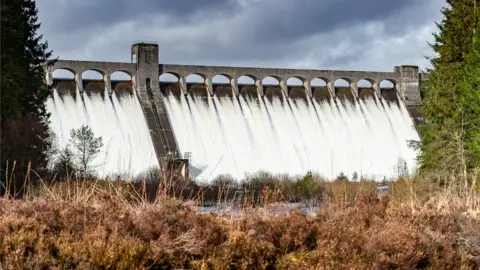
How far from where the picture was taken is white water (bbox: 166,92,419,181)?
47.8 m

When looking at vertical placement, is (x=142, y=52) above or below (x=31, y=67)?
above

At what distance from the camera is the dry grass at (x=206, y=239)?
6.91 m

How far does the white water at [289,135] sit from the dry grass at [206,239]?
36069mm

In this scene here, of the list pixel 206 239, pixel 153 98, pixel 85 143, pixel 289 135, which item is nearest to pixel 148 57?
pixel 153 98

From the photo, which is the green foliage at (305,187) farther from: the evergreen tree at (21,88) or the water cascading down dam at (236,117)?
the evergreen tree at (21,88)

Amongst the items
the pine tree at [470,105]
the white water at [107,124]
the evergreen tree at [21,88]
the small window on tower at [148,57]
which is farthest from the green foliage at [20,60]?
the small window on tower at [148,57]

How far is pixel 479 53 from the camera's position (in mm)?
27609

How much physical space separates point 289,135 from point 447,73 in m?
21.3

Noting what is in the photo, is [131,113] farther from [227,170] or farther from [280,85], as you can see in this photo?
[280,85]

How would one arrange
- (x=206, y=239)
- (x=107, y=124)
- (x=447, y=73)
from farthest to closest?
1. (x=107, y=124)
2. (x=447, y=73)
3. (x=206, y=239)

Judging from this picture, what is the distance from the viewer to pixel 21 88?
2548 cm

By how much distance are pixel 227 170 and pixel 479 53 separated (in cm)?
2313

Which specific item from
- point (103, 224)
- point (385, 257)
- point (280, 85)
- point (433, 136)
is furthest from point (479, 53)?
point (280, 85)

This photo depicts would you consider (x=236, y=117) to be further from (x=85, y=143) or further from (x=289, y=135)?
(x=85, y=143)
